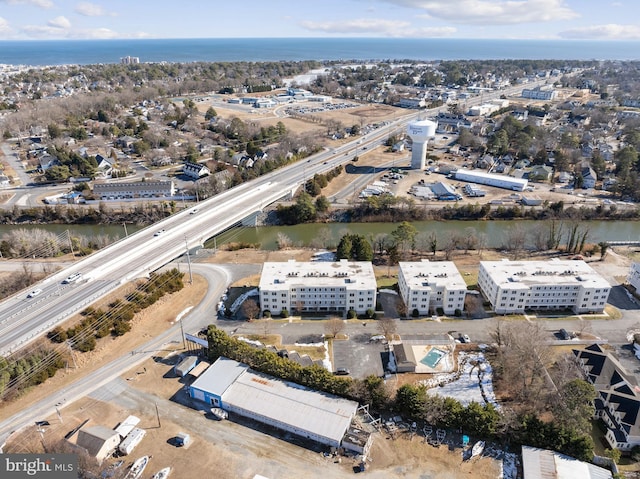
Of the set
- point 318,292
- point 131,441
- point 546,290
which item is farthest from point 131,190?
point 546,290

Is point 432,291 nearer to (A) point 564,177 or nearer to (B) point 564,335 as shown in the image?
(B) point 564,335

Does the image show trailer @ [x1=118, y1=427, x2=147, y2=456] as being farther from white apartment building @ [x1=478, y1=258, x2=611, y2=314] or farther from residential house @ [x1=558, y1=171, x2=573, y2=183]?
residential house @ [x1=558, y1=171, x2=573, y2=183]

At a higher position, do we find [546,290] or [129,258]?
[546,290]

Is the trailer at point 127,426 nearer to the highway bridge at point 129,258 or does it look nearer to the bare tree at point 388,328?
the highway bridge at point 129,258

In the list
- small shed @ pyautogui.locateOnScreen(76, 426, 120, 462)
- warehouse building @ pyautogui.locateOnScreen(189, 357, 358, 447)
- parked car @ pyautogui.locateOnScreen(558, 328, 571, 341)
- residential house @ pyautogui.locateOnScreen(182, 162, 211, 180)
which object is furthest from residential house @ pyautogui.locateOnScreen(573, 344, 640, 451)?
residential house @ pyautogui.locateOnScreen(182, 162, 211, 180)

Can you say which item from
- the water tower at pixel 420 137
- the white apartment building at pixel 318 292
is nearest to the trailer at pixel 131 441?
the white apartment building at pixel 318 292

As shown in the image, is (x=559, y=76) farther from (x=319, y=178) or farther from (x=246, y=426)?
(x=246, y=426)

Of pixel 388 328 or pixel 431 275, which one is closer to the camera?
pixel 388 328
